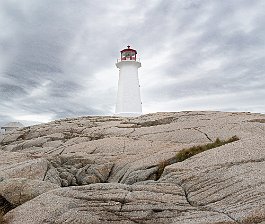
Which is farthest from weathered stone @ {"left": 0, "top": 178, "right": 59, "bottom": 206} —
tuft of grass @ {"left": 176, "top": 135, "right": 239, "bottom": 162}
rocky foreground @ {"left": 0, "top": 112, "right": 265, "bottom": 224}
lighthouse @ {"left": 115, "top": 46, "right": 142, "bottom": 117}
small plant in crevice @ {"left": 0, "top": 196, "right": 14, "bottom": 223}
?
lighthouse @ {"left": 115, "top": 46, "right": 142, "bottom": 117}

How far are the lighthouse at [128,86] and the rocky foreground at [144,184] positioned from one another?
26.0 meters

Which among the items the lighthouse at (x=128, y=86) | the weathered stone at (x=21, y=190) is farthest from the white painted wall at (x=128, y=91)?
the weathered stone at (x=21, y=190)

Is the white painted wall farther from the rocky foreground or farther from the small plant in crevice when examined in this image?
the small plant in crevice

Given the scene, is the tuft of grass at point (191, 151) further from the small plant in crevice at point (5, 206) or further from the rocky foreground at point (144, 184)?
the small plant in crevice at point (5, 206)

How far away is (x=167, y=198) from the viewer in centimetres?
905

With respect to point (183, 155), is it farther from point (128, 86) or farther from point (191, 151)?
point (128, 86)

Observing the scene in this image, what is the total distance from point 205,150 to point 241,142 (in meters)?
1.45

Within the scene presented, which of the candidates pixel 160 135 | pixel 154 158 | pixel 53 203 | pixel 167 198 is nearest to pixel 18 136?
pixel 160 135

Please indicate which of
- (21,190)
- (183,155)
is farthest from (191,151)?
(21,190)

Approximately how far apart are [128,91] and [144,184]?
35.2m

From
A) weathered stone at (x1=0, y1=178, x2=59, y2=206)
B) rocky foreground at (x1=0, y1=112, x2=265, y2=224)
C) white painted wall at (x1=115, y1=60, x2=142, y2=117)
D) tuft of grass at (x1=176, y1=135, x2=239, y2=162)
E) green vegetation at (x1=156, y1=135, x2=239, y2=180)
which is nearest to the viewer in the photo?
rocky foreground at (x1=0, y1=112, x2=265, y2=224)

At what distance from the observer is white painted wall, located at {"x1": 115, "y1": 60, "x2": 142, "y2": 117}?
43.9 metres

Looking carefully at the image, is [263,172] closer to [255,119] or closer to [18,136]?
[255,119]

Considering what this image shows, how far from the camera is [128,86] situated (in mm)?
45750
